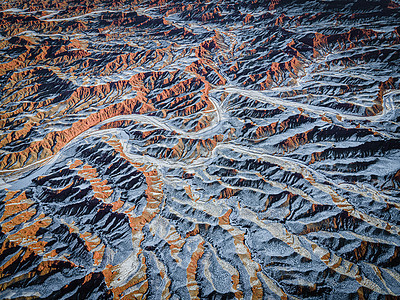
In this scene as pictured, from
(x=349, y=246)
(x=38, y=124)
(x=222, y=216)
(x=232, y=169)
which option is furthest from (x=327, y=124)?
(x=38, y=124)

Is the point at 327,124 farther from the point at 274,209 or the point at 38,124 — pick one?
the point at 38,124

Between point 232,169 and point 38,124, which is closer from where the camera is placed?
point 232,169

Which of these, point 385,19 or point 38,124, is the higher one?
point 385,19

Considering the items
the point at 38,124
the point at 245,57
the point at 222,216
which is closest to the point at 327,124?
the point at 222,216

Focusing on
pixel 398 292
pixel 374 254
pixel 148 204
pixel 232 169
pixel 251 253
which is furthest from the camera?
pixel 232 169

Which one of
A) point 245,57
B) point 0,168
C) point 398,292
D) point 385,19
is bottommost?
point 398,292

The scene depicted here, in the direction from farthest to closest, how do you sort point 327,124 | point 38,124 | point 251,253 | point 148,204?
point 38,124, point 327,124, point 148,204, point 251,253
